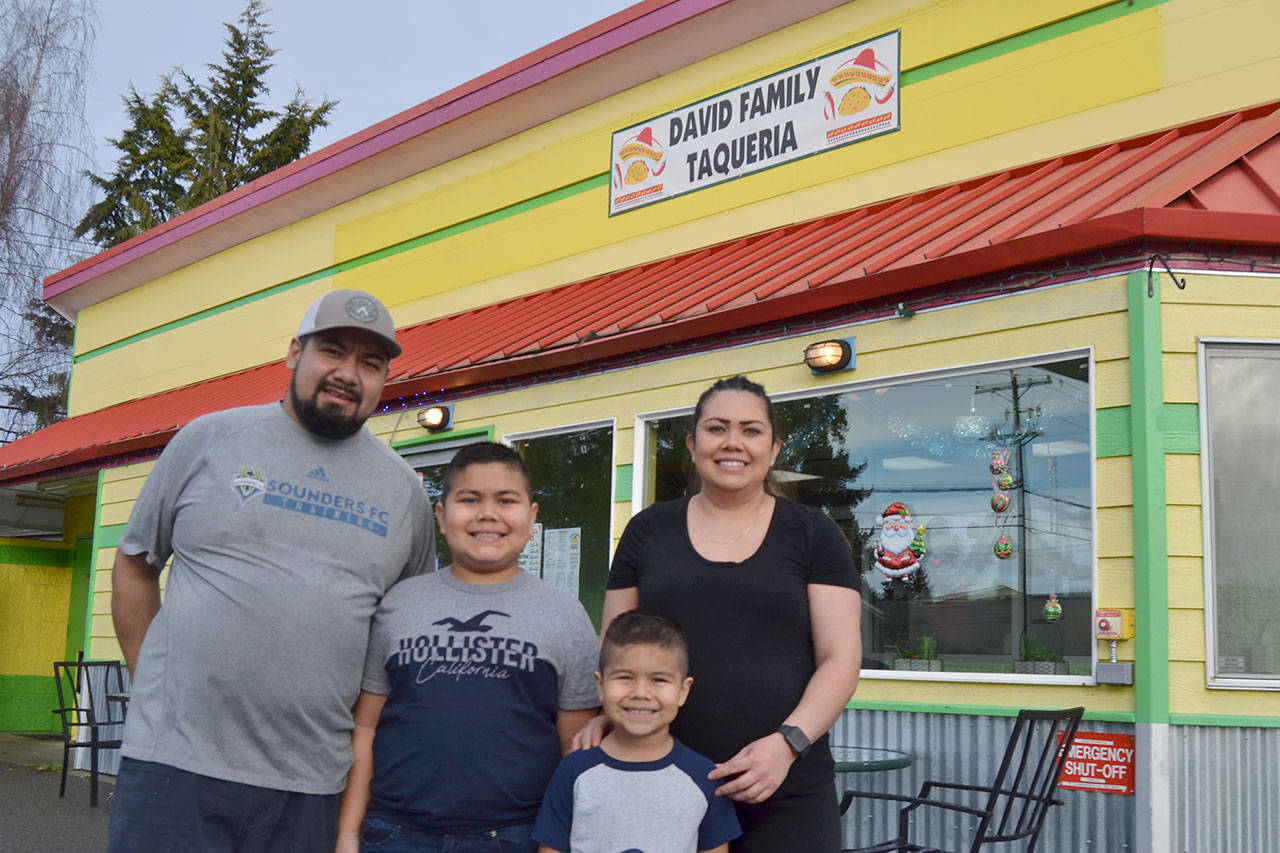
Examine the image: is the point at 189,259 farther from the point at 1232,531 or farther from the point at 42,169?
the point at 1232,531

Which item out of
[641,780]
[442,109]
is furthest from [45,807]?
[641,780]

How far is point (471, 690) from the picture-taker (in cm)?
263

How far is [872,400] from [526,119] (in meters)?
4.75

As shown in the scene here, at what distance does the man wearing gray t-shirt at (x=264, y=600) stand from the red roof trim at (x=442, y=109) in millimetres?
5852

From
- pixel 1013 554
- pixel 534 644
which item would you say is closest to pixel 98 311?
pixel 1013 554

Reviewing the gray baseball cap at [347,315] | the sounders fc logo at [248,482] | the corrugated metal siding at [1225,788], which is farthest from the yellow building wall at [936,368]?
the sounders fc logo at [248,482]

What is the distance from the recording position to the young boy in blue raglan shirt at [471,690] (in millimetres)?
2592

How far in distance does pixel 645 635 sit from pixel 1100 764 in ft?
9.51

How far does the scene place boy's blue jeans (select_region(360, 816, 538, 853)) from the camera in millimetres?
2559

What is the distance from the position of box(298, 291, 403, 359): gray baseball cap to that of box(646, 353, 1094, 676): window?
3.26 m

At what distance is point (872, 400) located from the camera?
5.88m

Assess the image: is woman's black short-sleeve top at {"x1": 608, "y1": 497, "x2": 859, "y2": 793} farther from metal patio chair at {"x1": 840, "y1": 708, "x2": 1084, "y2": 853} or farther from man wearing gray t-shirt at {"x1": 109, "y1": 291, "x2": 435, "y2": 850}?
metal patio chair at {"x1": 840, "y1": 708, "x2": 1084, "y2": 853}

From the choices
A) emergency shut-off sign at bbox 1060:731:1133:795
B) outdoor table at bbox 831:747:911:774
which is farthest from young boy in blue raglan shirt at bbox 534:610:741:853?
emergency shut-off sign at bbox 1060:731:1133:795

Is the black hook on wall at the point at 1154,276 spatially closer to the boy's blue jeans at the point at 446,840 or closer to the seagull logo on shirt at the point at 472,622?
the seagull logo on shirt at the point at 472,622
